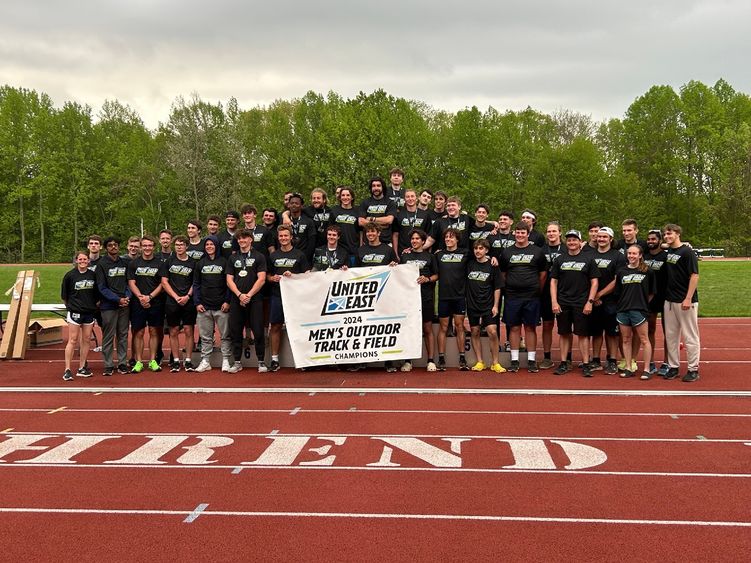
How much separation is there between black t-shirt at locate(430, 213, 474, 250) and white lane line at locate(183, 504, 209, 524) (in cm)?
615

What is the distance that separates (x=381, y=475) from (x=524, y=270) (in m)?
5.04

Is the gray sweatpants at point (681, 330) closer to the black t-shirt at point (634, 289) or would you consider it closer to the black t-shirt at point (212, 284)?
the black t-shirt at point (634, 289)

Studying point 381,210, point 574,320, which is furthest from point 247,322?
point 574,320

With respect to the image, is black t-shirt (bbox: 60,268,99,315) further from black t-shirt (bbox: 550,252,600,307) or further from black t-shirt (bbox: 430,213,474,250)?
black t-shirt (bbox: 550,252,600,307)

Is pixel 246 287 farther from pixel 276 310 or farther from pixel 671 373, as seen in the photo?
pixel 671 373

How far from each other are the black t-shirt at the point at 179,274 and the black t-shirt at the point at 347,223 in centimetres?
232

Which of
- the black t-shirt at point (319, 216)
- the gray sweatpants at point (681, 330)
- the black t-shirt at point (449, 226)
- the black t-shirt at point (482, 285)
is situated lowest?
the gray sweatpants at point (681, 330)

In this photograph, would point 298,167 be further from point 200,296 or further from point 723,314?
point 200,296

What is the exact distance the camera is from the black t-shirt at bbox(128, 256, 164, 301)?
10.2 meters

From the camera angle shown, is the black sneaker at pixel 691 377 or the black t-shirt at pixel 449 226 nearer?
the black sneaker at pixel 691 377

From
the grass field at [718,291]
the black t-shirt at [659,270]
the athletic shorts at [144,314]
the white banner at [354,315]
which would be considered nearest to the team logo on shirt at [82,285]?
the athletic shorts at [144,314]

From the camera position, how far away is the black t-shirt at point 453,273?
9688 mm

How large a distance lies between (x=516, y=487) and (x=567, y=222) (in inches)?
1762

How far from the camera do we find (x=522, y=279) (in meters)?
9.68
